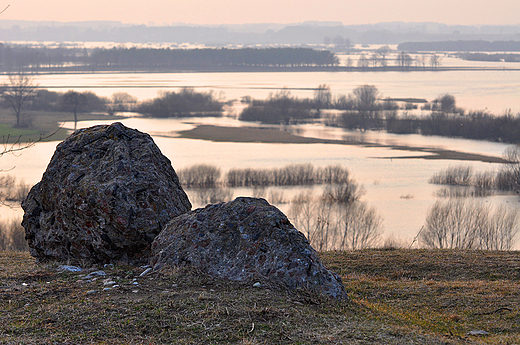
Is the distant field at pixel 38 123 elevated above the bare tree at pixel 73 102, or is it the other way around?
the bare tree at pixel 73 102

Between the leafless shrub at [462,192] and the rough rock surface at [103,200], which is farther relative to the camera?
the leafless shrub at [462,192]

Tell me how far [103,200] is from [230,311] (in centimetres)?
379

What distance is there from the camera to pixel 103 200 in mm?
9422

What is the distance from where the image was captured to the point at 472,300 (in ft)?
26.9

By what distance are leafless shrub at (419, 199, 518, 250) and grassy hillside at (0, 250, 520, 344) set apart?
24.3 m

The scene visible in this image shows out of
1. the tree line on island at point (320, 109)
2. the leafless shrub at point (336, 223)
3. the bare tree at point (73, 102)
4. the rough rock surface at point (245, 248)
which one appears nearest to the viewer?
the rough rock surface at point (245, 248)

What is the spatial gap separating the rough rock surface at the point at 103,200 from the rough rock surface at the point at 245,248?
0.73 metres

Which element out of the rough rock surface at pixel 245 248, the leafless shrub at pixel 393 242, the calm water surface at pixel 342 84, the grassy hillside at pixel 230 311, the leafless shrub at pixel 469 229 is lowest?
the leafless shrub at pixel 393 242

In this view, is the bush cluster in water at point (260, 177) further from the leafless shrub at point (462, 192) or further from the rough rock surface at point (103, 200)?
the rough rock surface at point (103, 200)

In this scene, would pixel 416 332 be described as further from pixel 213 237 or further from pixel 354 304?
pixel 213 237

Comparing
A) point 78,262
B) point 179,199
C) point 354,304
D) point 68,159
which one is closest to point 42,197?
point 68,159

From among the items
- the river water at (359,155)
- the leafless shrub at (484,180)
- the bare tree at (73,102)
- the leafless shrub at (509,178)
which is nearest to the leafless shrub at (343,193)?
the river water at (359,155)

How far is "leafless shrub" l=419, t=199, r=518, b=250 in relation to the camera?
32.9 meters

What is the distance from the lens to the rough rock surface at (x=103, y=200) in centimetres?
953
